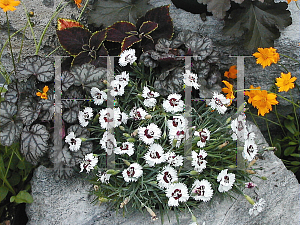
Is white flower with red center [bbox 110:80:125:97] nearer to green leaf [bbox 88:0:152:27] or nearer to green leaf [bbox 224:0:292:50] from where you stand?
green leaf [bbox 88:0:152:27]

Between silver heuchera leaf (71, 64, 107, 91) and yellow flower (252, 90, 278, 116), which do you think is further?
yellow flower (252, 90, 278, 116)

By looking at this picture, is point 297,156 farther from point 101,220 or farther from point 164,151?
point 101,220

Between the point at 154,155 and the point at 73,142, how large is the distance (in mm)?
358

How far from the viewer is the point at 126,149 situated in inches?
49.4

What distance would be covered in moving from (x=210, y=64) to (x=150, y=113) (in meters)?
0.44

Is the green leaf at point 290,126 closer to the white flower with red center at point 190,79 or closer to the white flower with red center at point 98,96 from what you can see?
the white flower with red center at point 190,79

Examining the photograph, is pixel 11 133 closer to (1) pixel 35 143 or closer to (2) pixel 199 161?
(1) pixel 35 143

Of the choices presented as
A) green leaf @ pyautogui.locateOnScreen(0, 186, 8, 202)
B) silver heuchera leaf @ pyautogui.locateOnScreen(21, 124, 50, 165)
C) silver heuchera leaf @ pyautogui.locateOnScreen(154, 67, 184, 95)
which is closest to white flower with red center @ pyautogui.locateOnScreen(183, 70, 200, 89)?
silver heuchera leaf @ pyautogui.locateOnScreen(154, 67, 184, 95)

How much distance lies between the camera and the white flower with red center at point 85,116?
133 cm

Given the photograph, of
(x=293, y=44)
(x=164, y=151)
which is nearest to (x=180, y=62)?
(x=164, y=151)

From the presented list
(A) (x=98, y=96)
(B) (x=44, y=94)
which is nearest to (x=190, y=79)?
(A) (x=98, y=96)

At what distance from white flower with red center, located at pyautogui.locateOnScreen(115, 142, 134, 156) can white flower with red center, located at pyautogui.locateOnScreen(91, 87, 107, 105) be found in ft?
0.78

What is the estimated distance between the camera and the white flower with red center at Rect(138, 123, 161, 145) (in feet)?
4.11

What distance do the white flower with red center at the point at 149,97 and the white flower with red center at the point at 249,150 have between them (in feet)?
1.43
